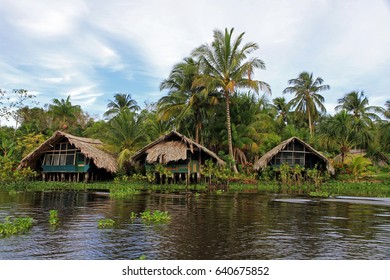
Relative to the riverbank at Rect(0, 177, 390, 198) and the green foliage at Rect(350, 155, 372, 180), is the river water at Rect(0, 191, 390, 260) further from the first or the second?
the green foliage at Rect(350, 155, 372, 180)

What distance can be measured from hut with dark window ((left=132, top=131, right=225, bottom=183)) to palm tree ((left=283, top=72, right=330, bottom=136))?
665 inches

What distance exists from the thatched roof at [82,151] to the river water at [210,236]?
42.3ft

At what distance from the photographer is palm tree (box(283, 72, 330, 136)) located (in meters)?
36.4

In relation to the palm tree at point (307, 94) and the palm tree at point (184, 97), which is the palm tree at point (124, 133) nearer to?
the palm tree at point (184, 97)

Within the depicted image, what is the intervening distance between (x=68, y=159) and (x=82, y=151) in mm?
3155

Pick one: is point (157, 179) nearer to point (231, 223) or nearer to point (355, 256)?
point (231, 223)

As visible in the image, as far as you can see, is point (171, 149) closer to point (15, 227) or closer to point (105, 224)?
point (105, 224)

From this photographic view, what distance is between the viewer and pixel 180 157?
840 inches

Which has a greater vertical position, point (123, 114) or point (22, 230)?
point (123, 114)

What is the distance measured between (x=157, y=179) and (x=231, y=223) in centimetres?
1593

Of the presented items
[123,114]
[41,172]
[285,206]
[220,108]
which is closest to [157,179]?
[123,114]

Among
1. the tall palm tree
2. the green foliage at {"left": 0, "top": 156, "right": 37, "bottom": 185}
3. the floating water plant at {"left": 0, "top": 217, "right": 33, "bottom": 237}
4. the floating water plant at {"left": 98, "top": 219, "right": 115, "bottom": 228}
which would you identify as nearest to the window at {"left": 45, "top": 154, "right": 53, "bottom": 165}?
the green foliage at {"left": 0, "top": 156, "right": 37, "bottom": 185}

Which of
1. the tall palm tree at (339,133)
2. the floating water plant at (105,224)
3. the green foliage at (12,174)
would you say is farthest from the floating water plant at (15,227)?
the tall palm tree at (339,133)

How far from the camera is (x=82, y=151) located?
2288 centimetres
